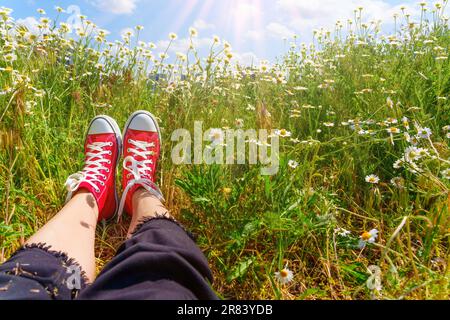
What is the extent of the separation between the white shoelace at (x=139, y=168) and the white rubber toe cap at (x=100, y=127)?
0.15 meters

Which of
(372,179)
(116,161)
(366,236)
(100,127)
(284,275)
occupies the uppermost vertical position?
(100,127)

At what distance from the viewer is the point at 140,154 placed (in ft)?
7.52

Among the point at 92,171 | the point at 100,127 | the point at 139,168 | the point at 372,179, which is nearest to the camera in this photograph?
the point at 372,179

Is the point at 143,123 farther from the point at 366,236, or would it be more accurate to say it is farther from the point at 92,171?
the point at 366,236

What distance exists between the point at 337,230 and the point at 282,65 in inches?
101

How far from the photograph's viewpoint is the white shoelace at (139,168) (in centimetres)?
197

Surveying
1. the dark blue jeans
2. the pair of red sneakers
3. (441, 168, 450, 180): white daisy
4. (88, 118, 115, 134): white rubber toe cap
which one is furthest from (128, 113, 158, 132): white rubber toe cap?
(441, 168, 450, 180): white daisy

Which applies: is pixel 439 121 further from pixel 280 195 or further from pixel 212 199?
pixel 212 199

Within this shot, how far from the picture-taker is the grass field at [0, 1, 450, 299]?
1458 millimetres

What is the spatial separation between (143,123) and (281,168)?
1.12 metres

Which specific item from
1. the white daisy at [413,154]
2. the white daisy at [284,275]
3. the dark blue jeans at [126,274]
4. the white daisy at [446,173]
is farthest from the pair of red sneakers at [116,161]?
the white daisy at [446,173]

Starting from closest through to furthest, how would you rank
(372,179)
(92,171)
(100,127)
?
(372,179)
(92,171)
(100,127)

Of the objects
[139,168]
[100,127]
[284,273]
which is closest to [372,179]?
[284,273]

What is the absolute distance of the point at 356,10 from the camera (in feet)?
11.9
